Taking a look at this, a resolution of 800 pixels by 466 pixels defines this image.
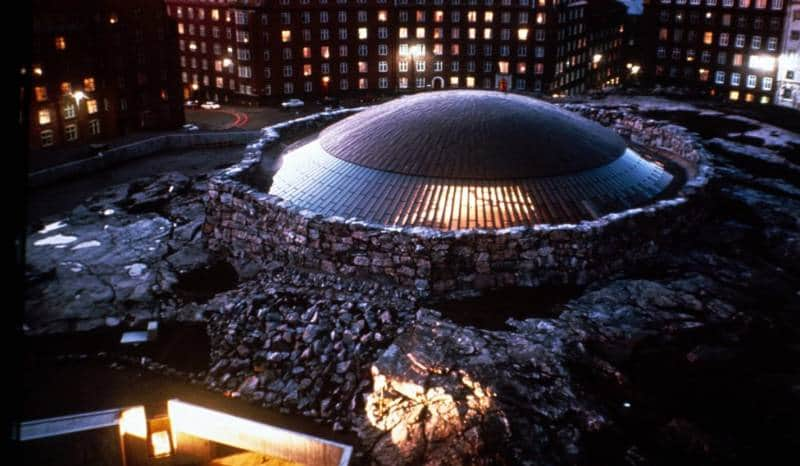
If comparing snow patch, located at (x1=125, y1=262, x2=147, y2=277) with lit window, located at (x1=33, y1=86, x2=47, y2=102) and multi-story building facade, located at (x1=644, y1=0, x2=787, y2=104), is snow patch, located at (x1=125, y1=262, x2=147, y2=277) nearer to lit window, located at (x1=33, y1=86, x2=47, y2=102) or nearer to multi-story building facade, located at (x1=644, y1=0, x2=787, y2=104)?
lit window, located at (x1=33, y1=86, x2=47, y2=102)

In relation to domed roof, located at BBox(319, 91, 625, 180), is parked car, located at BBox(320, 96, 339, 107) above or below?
above

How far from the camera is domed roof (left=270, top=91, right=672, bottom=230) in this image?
721 inches

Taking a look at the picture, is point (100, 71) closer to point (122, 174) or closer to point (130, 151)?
point (130, 151)

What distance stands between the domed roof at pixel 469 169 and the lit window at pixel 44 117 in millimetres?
37837

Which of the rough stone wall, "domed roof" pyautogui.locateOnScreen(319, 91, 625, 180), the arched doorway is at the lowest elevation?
the rough stone wall

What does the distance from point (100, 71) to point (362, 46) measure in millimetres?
45207

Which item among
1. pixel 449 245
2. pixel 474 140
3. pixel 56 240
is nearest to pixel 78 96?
pixel 56 240

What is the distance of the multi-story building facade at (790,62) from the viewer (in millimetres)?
89312

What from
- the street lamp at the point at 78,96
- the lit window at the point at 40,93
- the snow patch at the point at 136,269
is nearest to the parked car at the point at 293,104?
the street lamp at the point at 78,96

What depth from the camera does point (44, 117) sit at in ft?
164

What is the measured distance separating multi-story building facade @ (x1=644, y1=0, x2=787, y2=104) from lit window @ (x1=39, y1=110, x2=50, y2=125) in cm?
10385

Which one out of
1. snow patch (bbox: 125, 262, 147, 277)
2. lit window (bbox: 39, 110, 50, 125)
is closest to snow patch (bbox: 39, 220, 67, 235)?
snow patch (bbox: 125, 262, 147, 277)

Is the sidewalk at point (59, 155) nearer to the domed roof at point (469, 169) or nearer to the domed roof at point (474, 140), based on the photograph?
the domed roof at point (469, 169)

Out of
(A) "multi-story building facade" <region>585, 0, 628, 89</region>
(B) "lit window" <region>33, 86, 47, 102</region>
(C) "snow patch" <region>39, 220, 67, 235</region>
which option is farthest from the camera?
(A) "multi-story building facade" <region>585, 0, 628, 89</region>
